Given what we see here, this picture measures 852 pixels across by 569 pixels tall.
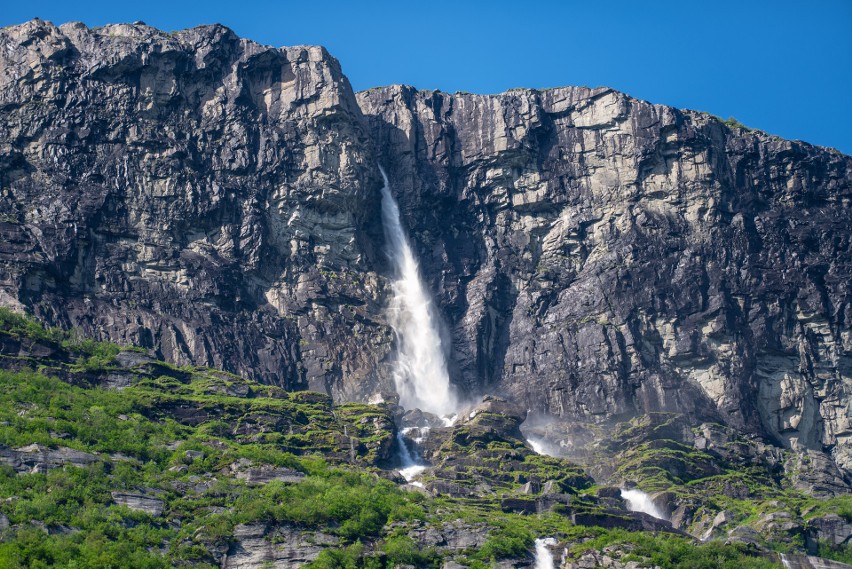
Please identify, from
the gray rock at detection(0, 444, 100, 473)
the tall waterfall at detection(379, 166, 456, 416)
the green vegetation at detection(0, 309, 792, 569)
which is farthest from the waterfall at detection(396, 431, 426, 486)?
the gray rock at detection(0, 444, 100, 473)

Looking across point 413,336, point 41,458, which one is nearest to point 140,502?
point 41,458

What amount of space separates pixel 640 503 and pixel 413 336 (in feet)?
108

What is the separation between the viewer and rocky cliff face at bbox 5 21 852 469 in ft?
467

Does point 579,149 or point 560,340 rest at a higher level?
point 579,149

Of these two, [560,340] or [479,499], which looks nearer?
[479,499]

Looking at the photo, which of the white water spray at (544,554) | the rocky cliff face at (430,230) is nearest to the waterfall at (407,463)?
the rocky cliff face at (430,230)

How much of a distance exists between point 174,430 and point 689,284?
5416 centimetres

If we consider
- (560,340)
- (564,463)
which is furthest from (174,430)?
(560,340)

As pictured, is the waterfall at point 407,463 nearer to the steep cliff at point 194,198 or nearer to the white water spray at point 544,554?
the steep cliff at point 194,198

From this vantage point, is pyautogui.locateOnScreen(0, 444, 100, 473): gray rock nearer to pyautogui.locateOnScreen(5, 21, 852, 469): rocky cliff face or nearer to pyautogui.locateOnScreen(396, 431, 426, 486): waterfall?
pyautogui.locateOnScreen(396, 431, 426, 486): waterfall

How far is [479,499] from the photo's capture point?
392ft

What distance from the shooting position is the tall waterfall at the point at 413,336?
149 metres

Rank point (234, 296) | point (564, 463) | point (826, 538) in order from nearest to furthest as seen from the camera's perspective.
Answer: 1. point (826, 538)
2. point (564, 463)
3. point (234, 296)

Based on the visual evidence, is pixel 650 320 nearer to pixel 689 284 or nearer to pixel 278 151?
pixel 689 284
